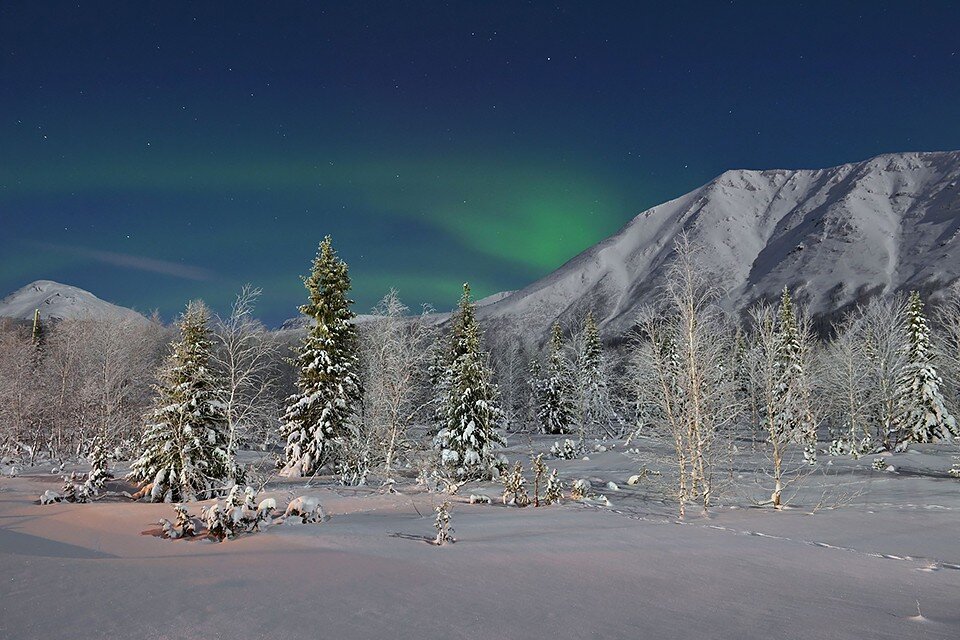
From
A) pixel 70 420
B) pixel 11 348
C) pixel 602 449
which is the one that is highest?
pixel 11 348

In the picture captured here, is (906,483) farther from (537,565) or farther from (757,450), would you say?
(537,565)

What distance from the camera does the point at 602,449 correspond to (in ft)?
148

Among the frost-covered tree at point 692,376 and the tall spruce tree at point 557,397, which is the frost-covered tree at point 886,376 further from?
the tall spruce tree at point 557,397

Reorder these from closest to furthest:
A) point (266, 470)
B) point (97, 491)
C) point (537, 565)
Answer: point (537, 565) → point (97, 491) → point (266, 470)

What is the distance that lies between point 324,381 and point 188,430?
33.3 ft

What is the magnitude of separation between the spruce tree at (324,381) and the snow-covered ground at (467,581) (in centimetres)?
1660

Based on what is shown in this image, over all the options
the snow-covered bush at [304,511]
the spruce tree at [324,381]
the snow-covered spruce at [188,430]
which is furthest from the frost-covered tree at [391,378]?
the snow-covered bush at [304,511]

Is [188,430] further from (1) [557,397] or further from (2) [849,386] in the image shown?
(1) [557,397]

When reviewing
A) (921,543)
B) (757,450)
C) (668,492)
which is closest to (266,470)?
(668,492)

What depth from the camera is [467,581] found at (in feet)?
19.3

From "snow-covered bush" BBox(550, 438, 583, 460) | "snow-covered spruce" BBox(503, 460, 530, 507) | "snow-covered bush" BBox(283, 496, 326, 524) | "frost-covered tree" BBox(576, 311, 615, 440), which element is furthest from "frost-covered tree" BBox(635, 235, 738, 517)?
"frost-covered tree" BBox(576, 311, 615, 440)

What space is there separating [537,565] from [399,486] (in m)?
19.2

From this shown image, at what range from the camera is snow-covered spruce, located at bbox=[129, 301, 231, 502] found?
19.4m

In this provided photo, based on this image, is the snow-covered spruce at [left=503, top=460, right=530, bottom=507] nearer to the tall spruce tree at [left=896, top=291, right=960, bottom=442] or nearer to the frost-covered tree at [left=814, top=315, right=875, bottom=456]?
the frost-covered tree at [left=814, top=315, right=875, bottom=456]
